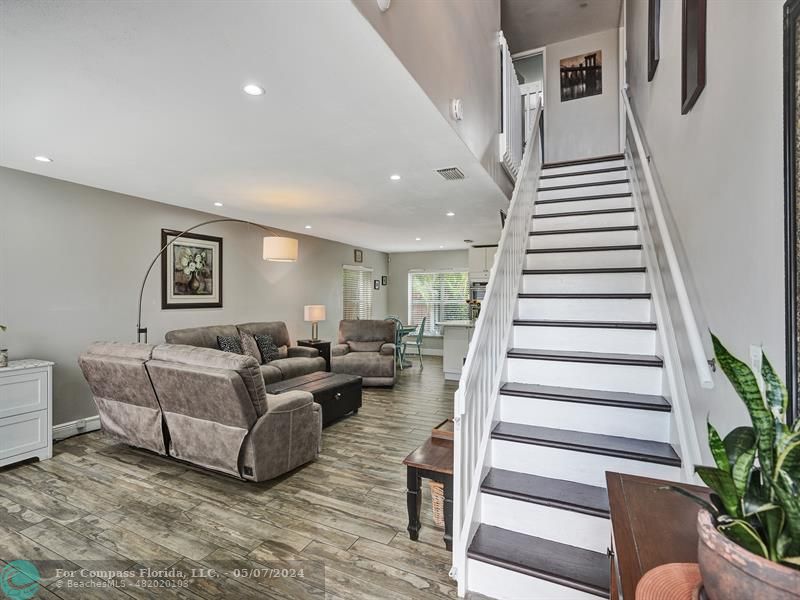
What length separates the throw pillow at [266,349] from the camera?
5.53 meters

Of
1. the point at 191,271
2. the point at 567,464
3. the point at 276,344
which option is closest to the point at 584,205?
the point at 567,464

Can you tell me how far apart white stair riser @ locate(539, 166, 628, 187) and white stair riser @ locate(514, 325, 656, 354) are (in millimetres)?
2202

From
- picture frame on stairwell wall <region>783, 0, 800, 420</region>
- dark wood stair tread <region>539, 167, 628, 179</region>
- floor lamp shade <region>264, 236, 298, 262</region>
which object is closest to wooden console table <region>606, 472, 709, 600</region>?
picture frame on stairwell wall <region>783, 0, 800, 420</region>

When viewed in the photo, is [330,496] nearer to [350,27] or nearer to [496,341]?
[496,341]

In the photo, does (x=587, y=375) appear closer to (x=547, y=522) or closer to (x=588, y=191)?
(x=547, y=522)

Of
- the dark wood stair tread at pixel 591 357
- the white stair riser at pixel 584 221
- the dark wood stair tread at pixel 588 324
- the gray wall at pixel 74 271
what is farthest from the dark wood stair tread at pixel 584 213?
the gray wall at pixel 74 271

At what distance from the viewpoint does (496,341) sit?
233cm

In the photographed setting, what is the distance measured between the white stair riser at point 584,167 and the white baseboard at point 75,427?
569 centimetres

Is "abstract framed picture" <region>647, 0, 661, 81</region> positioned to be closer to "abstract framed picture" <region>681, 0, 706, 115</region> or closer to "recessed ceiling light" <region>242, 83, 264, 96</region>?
"abstract framed picture" <region>681, 0, 706, 115</region>

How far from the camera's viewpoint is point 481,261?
291 inches

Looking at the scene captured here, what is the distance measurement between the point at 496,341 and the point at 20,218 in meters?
4.31

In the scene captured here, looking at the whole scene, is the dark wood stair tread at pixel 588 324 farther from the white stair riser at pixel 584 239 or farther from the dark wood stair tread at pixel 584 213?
the dark wood stair tread at pixel 584 213

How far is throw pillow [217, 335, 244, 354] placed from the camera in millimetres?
5021

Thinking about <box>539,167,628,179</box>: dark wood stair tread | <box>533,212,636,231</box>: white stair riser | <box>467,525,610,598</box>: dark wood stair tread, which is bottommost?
<box>467,525,610,598</box>: dark wood stair tread
